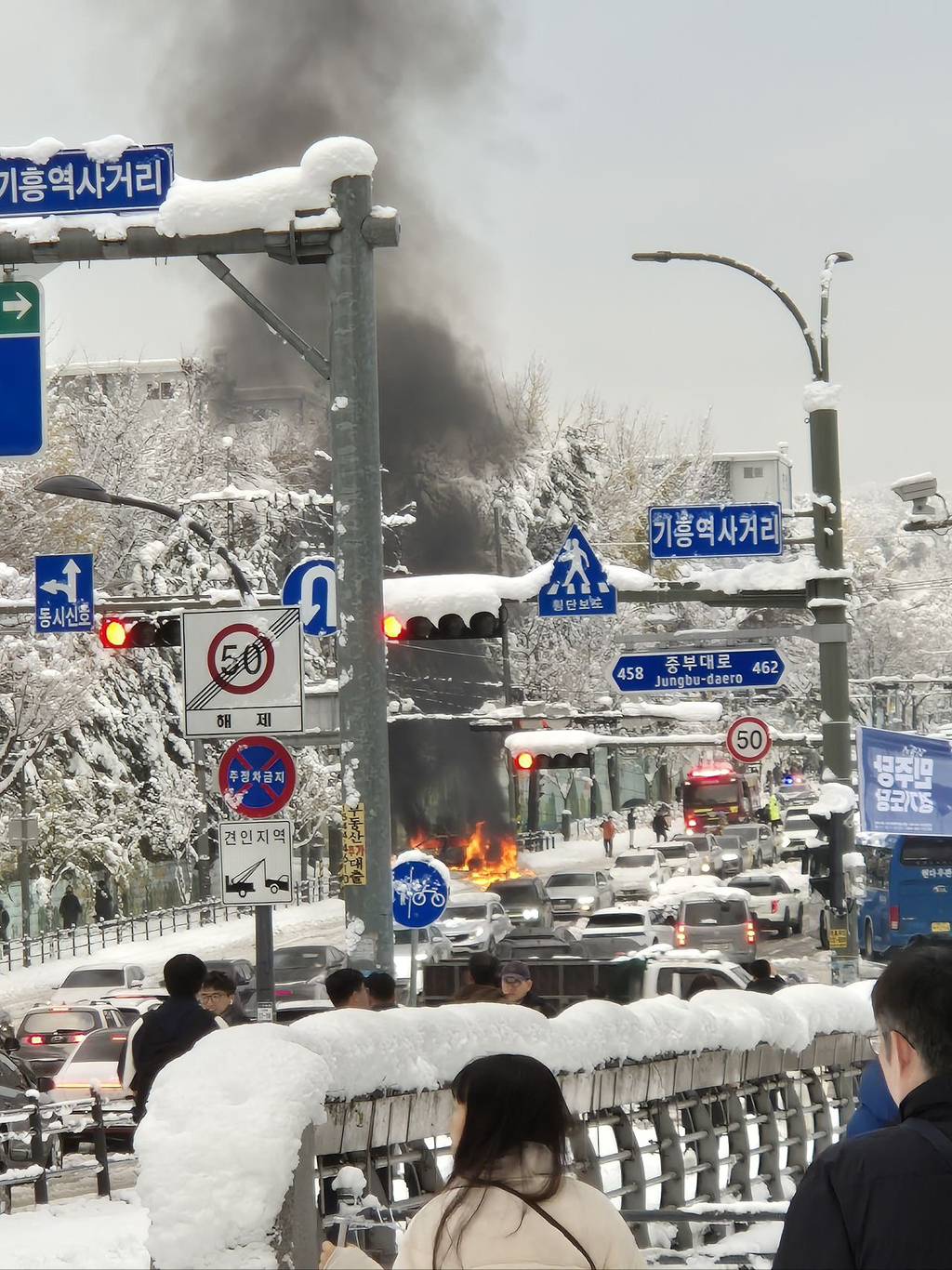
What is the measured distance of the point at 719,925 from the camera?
125 feet

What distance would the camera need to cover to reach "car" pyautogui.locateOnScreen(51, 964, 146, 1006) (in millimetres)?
34125

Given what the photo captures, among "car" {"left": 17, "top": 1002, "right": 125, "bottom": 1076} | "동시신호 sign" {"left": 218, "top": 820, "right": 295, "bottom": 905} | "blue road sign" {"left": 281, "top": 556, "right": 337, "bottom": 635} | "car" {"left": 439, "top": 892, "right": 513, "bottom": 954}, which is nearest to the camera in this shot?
"동시신호 sign" {"left": 218, "top": 820, "right": 295, "bottom": 905}

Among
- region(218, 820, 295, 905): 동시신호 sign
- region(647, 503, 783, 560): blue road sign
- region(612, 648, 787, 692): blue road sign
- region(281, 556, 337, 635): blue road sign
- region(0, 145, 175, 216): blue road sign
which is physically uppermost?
region(0, 145, 175, 216): blue road sign

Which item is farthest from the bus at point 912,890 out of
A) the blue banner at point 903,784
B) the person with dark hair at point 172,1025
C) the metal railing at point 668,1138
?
the person with dark hair at point 172,1025

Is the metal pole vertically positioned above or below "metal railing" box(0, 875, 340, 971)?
above

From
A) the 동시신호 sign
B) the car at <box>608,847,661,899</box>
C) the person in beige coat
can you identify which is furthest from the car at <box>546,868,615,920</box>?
the person in beige coat

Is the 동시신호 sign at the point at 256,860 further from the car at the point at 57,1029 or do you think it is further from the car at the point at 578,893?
the car at the point at 578,893

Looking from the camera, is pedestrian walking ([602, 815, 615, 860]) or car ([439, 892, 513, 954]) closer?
car ([439, 892, 513, 954])

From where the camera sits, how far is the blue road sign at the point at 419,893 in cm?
2025

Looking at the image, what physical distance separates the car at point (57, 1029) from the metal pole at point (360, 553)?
15352 millimetres

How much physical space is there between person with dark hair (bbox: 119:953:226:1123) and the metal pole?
96cm

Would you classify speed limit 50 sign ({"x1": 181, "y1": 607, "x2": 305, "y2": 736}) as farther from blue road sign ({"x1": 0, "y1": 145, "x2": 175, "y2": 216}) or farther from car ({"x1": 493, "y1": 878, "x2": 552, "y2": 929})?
car ({"x1": 493, "y1": 878, "x2": 552, "y2": 929})

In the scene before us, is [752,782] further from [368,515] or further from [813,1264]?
[813,1264]

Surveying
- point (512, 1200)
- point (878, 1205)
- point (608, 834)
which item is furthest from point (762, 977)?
point (608, 834)
